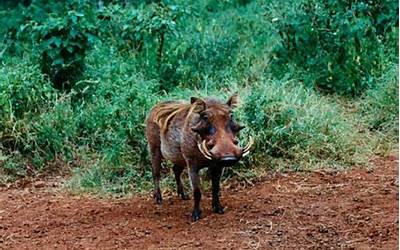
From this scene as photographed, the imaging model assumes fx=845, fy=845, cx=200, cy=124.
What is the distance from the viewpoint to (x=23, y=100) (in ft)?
28.7

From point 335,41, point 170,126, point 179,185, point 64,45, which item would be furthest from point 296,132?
point 64,45

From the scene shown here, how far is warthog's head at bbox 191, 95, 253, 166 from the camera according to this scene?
5.84m

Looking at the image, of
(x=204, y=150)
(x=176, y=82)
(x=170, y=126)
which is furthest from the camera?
(x=176, y=82)

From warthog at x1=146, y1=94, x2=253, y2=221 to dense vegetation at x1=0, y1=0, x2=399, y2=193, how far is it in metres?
0.70

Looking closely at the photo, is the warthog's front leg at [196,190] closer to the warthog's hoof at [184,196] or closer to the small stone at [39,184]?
the warthog's hoof at [184,196]

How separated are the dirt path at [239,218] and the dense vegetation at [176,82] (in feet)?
1.31

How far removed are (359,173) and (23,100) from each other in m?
3.58

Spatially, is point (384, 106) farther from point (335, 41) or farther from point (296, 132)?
point (335, 41)

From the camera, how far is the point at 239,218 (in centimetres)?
620

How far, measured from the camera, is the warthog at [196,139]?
5.91m

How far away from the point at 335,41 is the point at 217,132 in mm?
4542

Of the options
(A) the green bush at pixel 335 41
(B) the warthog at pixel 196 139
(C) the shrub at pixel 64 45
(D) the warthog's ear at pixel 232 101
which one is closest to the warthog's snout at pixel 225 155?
(B) the warthog at pixel 196 139

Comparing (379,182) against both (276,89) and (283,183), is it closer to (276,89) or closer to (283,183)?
(283,183)

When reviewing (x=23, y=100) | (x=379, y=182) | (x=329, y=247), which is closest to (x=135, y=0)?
(x=23, y=100)
